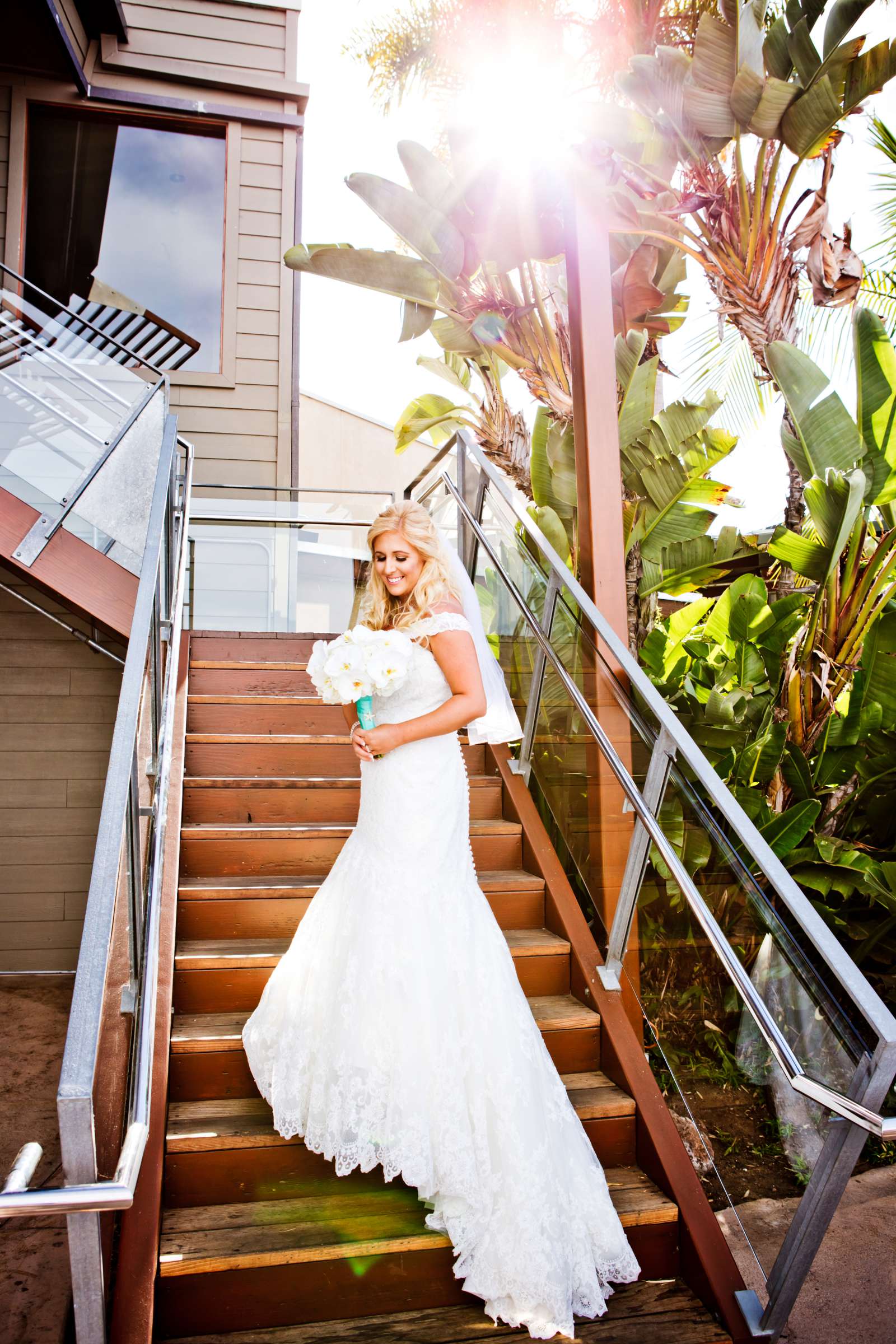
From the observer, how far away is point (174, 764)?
4.00m

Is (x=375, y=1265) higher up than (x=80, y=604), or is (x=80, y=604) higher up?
(x=80, y=604)

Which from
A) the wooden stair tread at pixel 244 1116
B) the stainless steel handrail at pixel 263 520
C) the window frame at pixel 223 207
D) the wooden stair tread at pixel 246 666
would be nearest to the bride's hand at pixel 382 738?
the wooden stair tread at pixel 244 1116

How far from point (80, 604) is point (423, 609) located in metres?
2.68

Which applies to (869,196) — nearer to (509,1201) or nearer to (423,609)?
(423,609)

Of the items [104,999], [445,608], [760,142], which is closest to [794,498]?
[760,142]

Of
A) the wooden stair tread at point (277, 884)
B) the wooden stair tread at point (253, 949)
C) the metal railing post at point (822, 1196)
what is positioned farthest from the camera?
the wooden stair tread at point (277, 884)

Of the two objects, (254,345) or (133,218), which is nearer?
(254,345)

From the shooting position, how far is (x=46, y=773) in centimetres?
641

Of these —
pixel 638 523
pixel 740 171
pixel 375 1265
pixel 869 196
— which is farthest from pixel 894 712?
pixel 869 196

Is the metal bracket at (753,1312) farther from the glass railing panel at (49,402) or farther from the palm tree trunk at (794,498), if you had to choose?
the glass railing panel at (49,402)

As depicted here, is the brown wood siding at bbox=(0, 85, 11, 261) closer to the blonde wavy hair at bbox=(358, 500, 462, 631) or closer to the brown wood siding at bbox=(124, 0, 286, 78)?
the brown wood siding at bbox=(124, 0, 286, 78)

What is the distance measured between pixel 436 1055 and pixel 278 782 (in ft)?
5.87

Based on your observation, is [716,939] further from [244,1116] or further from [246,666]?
[246,666]

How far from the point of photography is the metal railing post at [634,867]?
9.87 ft
